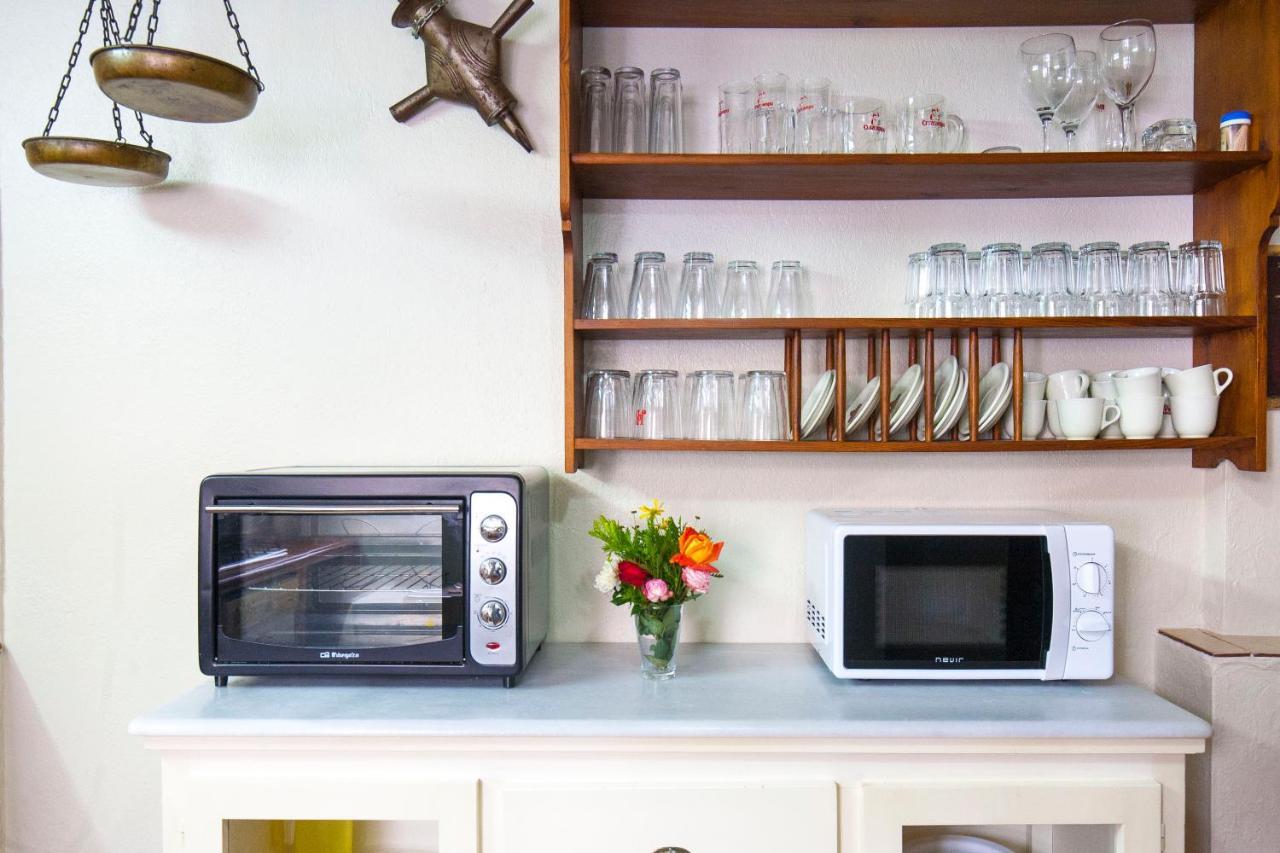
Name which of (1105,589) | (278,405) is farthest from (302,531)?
(1105,589)

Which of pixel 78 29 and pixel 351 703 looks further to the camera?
pixel 78 29

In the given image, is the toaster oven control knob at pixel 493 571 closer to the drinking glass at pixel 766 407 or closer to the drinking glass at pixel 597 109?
the drinking glass at pixel 766 407

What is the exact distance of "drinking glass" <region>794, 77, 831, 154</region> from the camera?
5.79 ft

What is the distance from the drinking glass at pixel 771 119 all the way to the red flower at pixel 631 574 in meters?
0.90

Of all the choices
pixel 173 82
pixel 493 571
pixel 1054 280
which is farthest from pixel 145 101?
pixel 1054 280

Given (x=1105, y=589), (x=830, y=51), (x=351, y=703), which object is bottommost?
(x=351, y=703)

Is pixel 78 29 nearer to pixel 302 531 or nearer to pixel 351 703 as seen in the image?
pixel 302 531

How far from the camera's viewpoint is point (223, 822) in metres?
1.43

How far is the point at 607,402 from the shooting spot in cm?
178

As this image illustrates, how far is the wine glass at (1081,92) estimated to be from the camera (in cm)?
171

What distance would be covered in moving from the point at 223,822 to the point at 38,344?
119 cm

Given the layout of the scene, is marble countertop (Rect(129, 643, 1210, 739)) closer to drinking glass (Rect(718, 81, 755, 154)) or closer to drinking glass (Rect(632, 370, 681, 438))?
drinking glass (Rect(632, 370, 681, 438))

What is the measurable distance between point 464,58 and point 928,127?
3.25 ft

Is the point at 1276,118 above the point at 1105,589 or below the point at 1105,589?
above
